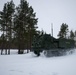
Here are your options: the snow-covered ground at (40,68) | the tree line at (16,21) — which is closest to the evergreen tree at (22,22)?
the tree line at (16,21)

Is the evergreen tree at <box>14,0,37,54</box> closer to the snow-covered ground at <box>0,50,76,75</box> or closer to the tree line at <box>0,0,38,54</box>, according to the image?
the tree line at <box>0,0,38,54</box>

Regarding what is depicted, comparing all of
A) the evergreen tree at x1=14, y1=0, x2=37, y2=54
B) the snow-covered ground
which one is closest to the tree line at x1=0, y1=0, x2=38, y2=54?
the evergreen tree at x1=14, y1=0, x2=37, y2=54

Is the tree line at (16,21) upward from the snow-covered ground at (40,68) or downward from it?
upward

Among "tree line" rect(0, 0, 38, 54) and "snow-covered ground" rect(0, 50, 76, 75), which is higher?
"tree line" rect(0, 0, 38, 54)

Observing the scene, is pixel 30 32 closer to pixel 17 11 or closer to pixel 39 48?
pixel 17 11

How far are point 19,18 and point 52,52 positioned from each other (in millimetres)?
14838

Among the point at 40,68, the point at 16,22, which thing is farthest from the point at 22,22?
the point at 40,68

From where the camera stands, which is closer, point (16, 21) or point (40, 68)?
point (40, 68)

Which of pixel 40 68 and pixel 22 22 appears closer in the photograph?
pixel 40 68

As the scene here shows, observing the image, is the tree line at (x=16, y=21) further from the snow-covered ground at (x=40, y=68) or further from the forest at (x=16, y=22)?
the snow-covered ground at (x=40, y=68)

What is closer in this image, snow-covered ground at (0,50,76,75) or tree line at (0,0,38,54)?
snow-covered ground at (0,50,76,75)

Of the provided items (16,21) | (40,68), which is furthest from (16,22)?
(40,68)

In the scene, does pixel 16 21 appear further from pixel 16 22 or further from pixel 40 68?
pixel 40 68

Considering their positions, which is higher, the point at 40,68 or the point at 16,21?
the point at 16,21
